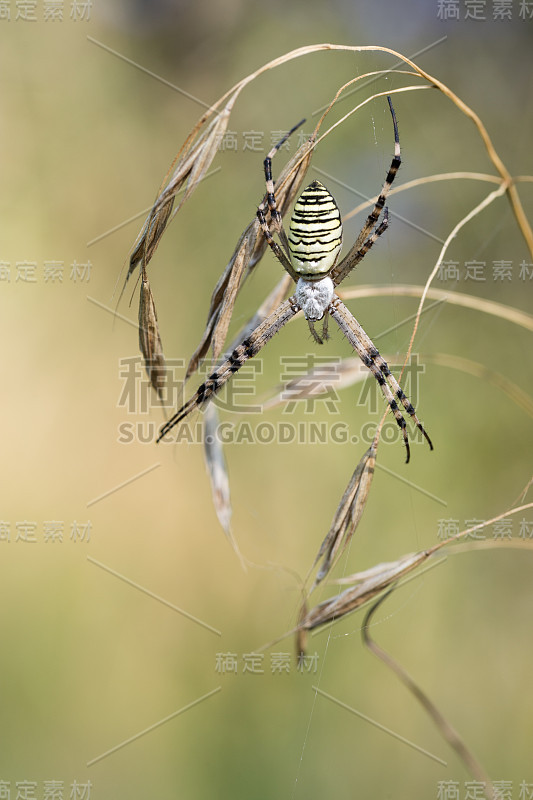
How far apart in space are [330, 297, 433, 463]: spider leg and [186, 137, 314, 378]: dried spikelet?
458mm

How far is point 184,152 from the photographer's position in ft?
5.50

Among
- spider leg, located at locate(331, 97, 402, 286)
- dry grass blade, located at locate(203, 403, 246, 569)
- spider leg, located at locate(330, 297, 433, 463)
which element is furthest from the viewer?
dry grass blade, located at locate(203, 403, 246, 569)

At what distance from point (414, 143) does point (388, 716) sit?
357 centimetres

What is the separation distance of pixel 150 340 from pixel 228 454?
6.39 feet

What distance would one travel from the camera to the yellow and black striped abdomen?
1.80m

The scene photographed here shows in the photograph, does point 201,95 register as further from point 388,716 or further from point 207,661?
point 388,716

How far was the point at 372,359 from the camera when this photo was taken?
7.50 ft

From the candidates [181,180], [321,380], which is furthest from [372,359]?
[181,180]

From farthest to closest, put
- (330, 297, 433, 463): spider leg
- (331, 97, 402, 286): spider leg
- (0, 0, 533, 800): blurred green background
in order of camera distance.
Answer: (0, 0, 533, 800): blurred green background
(330, 297, 433, 463): spider leg
(331, 97, 402, 286): spider leg

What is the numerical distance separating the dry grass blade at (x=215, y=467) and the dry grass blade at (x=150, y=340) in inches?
10.5

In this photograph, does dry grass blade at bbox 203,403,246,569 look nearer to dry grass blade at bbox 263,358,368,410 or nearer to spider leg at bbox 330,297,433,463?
dry grass blade at bbox 263,358,368,410

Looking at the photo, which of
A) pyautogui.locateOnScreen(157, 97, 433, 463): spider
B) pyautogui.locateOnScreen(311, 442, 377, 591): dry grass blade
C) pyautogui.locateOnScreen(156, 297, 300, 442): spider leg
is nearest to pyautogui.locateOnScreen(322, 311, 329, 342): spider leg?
pyautogui.locateOnScreen(157, 97, 433, 463): spider

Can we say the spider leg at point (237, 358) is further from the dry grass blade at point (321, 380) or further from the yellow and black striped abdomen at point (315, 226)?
the yellow and black striped abdomen at point (315, 226)

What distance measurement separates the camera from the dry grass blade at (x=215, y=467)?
90.4 inches
